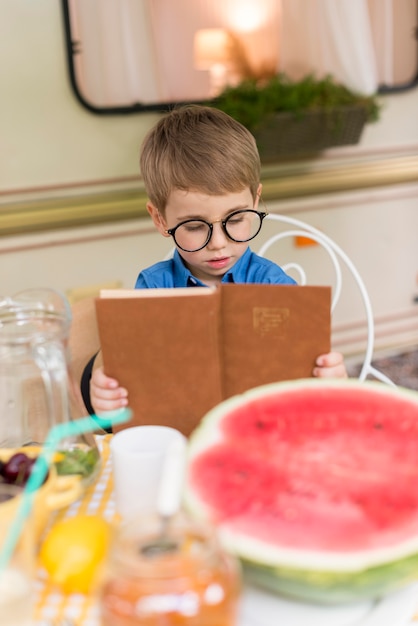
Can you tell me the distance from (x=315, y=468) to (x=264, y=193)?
8.02 ft

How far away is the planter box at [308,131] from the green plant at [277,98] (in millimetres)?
32

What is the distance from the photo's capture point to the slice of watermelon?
622mm

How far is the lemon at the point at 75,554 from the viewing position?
69 centimetres

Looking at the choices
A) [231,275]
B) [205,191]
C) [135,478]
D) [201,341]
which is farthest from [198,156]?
[135,478]

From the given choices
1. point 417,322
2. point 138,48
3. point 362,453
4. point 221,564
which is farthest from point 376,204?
point 221,564

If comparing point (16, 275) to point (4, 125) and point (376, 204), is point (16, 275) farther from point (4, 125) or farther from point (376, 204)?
point (376, 204)

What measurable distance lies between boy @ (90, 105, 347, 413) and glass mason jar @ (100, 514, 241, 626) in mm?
802

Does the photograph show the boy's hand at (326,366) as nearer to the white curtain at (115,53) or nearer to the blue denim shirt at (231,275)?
the blue denim shirt at (231,275)

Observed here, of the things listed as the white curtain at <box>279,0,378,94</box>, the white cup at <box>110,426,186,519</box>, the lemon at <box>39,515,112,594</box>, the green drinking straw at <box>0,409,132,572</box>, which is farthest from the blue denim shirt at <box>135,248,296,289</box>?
the white curtain at <box>279,0,378,94</box>

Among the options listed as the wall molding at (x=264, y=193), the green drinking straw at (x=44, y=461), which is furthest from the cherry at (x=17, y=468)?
the wall molding at (x=264, y=193)

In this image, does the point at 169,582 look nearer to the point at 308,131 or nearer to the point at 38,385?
the point at 38,385

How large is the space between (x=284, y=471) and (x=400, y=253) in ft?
10.0

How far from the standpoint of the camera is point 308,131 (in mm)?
2973

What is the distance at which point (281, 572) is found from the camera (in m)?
0.62
